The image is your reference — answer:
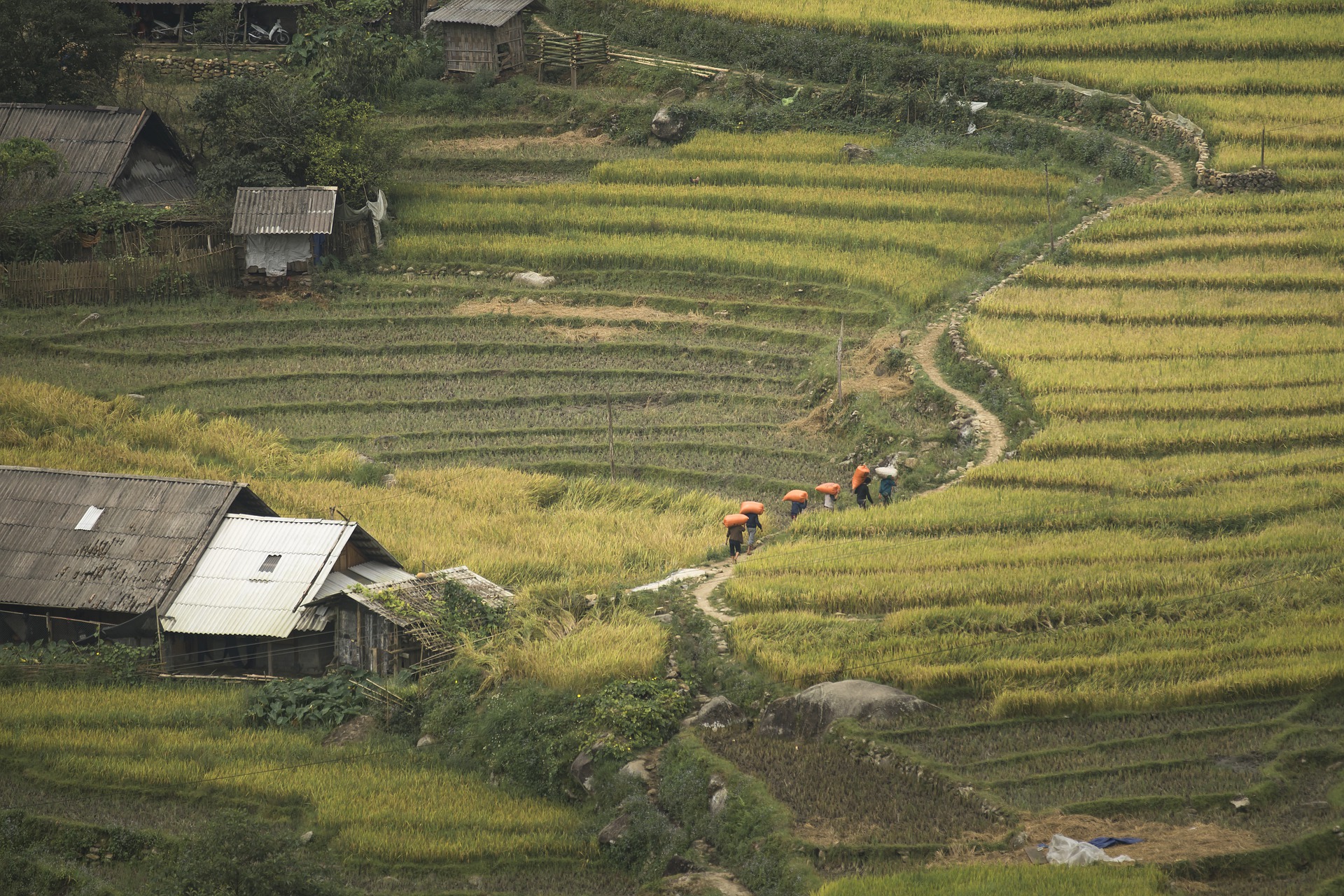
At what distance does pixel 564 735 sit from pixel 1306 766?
6498 mm

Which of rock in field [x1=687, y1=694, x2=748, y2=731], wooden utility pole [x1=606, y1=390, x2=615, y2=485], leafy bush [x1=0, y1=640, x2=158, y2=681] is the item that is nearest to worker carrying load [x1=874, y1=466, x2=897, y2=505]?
wooden utility pole [x1=606, y1=390, x2=615, y2=485]

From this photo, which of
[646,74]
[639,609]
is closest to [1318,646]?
[639,609]

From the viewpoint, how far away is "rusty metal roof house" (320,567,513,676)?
53.2 ft

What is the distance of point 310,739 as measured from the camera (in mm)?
15125

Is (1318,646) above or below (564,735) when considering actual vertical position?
above

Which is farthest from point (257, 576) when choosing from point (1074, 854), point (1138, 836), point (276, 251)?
point (276, 251)

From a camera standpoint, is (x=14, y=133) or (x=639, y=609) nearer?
(x=639, y=609)

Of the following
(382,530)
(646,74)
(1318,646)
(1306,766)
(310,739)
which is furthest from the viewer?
(646,74)

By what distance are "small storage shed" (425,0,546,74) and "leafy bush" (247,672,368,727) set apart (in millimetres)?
22369

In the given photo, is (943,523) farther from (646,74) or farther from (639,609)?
(646,74)

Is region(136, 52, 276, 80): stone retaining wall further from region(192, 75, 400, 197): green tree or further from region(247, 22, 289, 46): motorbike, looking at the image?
region(192, 75, 400, 197): green tree

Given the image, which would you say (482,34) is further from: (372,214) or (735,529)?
(735,529)

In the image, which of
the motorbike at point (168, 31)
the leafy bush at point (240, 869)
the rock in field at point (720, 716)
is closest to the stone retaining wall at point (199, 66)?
the motorbike at point (168, 31)

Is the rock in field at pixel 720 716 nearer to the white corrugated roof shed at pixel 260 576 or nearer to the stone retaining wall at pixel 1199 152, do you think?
the white corrugated roof shed at pixel 260 576
